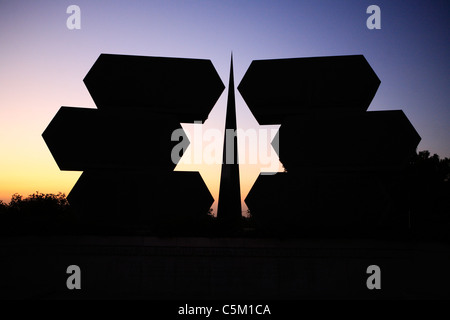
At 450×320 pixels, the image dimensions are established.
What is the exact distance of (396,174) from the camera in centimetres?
1988

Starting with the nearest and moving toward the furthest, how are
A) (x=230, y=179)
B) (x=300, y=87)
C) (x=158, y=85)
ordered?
(x=300, y=87) < (x=158, y=85) < (x=230, y=179)

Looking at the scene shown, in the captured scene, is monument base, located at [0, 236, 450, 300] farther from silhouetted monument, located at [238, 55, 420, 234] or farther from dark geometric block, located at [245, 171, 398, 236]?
dark geometric block, located at [245, 171, 398, 236]

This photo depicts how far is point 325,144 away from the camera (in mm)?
13852

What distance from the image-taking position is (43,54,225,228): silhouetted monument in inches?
531

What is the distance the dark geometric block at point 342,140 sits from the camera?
44.1 ft

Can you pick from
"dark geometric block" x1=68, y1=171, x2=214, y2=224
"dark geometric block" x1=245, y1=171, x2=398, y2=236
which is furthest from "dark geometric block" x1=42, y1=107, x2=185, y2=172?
"dark geometric block" x1=245, y1=171, x2=398, y2=236

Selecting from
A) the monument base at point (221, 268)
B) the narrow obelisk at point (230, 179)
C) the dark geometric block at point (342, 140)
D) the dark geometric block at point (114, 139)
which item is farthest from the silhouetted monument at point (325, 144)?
the dark geometric block at point (114, 139)

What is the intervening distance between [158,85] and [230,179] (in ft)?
15.0

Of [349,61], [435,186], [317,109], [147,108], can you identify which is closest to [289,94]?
[317,109]

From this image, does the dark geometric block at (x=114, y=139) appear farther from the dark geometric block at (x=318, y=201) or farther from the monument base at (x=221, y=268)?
the monument base at (x=221, y=268)

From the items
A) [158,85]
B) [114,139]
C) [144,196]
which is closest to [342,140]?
[158,85]

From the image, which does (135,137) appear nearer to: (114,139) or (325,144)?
(114,139)

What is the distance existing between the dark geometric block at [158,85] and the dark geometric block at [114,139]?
0.46 m
